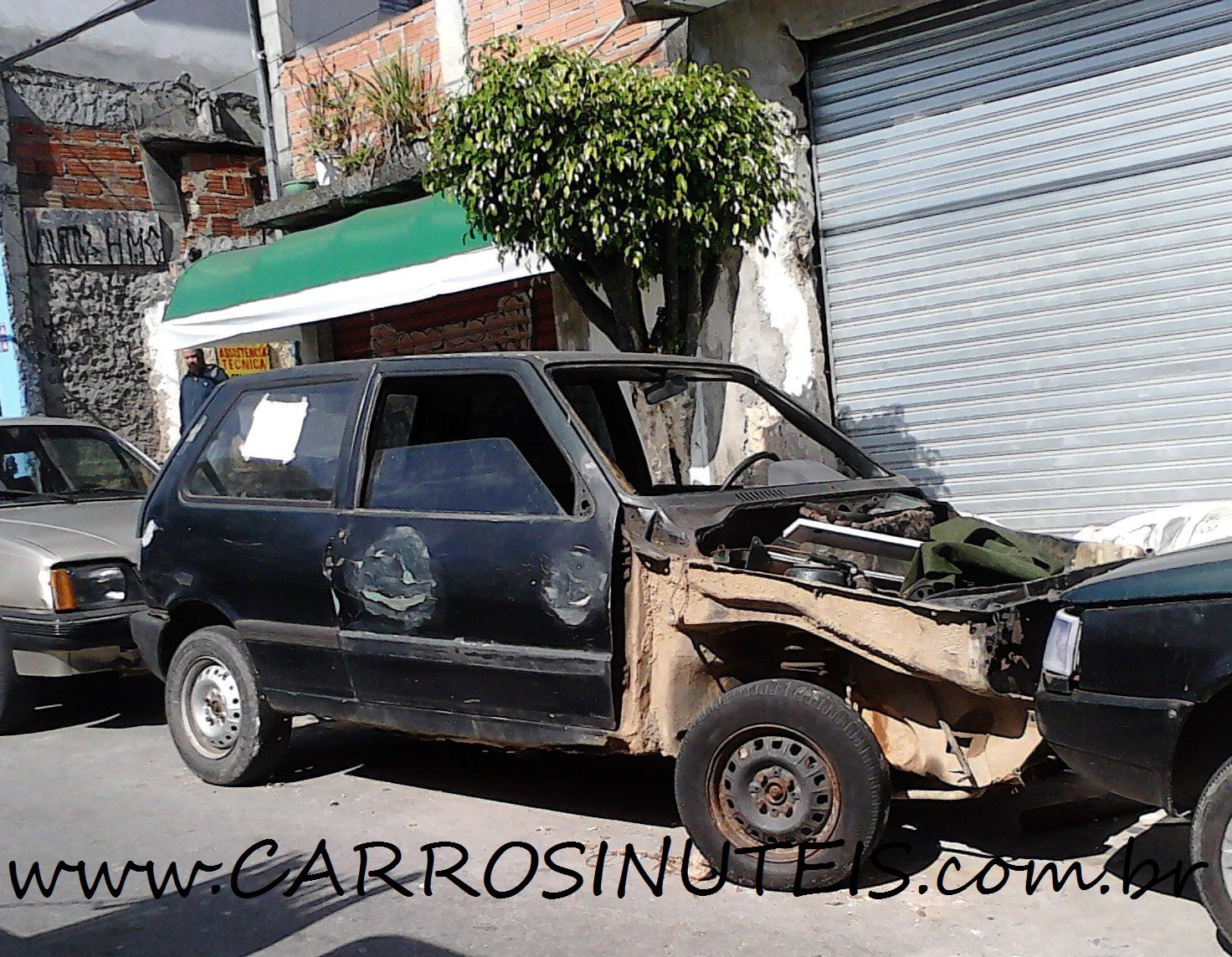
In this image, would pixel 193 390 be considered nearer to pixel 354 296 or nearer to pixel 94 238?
pixel 354 296

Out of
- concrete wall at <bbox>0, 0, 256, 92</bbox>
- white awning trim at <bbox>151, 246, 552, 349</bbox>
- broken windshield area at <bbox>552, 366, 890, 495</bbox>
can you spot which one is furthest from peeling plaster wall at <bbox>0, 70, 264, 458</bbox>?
broken windshield area at <bbox>552, 366, 890, 495</bbox>

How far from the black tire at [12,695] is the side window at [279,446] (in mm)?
1769

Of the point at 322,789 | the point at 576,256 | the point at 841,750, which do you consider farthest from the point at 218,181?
the point at 841,750

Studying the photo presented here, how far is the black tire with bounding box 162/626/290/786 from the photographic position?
5715 mm

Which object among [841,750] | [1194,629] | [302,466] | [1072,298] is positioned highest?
[1072,298]

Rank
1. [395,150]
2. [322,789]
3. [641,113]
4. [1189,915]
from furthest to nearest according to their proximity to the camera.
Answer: [395,150] < [641,113] < [322,789] < [1189,915]

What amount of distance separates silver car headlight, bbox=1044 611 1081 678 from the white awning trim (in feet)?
15.8

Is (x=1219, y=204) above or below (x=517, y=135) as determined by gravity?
below

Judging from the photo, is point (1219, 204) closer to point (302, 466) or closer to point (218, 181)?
point (302, 466)

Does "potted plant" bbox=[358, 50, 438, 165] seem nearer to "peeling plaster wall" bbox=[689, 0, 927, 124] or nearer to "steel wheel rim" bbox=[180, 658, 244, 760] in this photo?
"peeling plaster wall" bbox=[689, 0, 927, 124]

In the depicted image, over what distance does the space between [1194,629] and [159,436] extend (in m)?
14.5

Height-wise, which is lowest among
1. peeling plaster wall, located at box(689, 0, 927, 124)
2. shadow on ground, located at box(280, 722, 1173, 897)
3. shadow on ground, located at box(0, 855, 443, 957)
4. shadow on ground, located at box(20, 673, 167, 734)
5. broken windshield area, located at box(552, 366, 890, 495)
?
shadow on ground, located at box(280, 722, 1173, 897)

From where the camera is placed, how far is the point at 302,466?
557 cm

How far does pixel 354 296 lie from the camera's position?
10.4 m
